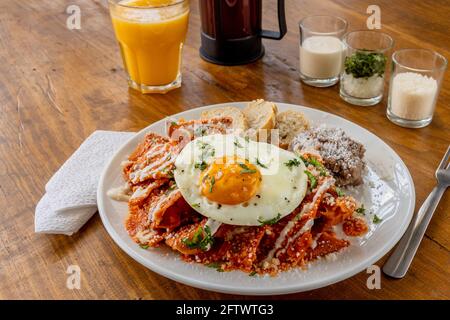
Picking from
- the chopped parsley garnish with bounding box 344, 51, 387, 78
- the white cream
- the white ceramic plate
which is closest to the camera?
the white ceramic plate

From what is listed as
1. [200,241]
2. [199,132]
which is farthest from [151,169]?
[200,241]

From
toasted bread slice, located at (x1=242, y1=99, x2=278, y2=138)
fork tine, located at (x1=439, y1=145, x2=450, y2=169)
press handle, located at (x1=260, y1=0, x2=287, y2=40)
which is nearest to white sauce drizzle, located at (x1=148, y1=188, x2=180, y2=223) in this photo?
toasted bread slice, located at (x1=242, y1=99, x2=278, y2=138)

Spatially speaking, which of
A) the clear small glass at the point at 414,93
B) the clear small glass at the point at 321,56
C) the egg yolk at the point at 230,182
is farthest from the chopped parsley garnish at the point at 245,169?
the clear small glass at the point at 321,56

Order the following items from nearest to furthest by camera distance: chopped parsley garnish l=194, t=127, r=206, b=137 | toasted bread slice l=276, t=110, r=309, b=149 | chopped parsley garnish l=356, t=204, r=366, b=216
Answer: chopped parsley garnish l=356, t=204, r=366, b=216 < chopped parsley garnish l=194, t=127, r=206, b=137 < toasted bread slice l=276, t=110, r=309, b=149

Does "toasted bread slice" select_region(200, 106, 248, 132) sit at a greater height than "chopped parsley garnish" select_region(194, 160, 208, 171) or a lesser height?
lesser

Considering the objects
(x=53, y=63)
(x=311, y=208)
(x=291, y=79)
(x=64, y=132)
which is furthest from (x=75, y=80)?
(x=311, y=208)

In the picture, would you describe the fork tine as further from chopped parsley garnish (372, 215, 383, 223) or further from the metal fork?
chopped parsley garnish (372, 215, 383, 223)

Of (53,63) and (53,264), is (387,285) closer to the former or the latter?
(53,264)
